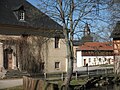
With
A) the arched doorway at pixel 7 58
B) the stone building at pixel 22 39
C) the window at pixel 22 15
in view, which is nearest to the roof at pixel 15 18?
the stone building at pixel 22 39

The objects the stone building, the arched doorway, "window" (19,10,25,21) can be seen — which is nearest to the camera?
the stone building

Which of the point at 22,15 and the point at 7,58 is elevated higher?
the point at 22,15

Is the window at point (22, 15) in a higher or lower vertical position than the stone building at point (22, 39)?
higher

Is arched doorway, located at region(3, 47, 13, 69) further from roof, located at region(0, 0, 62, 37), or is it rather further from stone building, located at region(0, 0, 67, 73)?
roof, located at region(0, 0, 62, 37)

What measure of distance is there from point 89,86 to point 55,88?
12848 mm

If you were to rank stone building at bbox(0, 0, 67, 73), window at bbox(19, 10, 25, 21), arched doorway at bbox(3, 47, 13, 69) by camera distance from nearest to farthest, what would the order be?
1. stone building at bbox(0, 0, 67, 73)
2. arched doorway at bbox(3, 47, 13, 69)
3. window at bbox(19, 10, 25, 21)

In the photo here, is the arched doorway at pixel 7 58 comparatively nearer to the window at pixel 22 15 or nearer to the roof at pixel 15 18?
the roof at pixel 15 18

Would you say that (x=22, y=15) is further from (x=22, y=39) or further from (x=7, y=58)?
(x=7, y=58)

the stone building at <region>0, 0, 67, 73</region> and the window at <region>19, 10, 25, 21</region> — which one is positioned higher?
the window at <region>19, 10, 25, 21</region>

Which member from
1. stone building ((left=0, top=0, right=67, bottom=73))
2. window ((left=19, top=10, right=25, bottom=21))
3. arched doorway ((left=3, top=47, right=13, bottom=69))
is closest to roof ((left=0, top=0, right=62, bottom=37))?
stone building ((left=0, top=0, right=67, bottom=73))

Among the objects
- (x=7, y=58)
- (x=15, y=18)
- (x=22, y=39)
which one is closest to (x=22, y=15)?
(x=15, y=18)

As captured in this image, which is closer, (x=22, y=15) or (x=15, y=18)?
(x=15, y=18)

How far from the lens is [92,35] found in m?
22.6

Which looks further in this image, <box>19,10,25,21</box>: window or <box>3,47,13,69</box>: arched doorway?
<box>19,10,25,21</box>: window
